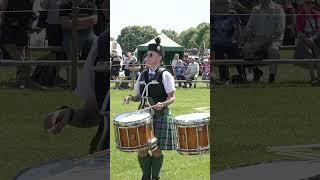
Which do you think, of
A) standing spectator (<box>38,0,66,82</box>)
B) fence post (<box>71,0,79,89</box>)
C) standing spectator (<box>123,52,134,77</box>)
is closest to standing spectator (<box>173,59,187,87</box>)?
standing spectator (<box>123,52,134,77</box>)

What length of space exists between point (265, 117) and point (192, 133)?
684 mm

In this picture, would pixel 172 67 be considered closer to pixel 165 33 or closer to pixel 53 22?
pixel 165 33

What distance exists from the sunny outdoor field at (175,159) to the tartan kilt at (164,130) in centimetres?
9

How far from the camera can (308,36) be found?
166 inches

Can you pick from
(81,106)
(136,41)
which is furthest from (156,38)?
(81,106)

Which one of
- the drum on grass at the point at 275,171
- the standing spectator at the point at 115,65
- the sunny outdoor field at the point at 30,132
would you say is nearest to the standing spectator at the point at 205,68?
the standing spectator at the point at 115,65

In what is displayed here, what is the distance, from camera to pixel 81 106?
4.15 meters

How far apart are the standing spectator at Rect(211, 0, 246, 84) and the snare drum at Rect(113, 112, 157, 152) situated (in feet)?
2.45

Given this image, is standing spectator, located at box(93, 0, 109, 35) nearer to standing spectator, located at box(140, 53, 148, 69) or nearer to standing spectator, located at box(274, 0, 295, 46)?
standing spectator, located at box(140, 53, 148, 69)

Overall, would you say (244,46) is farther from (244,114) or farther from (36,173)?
(36,173)

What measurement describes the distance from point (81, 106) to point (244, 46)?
1.41 m

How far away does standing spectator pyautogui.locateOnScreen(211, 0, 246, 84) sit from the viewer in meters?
4.14

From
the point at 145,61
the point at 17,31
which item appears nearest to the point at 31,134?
the point at 17,31

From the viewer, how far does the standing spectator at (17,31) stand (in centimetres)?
407
